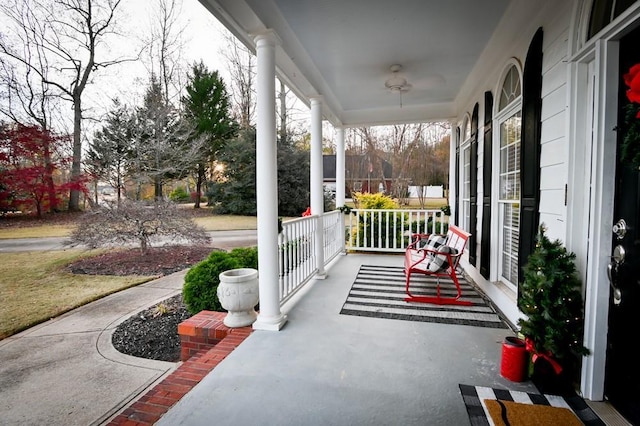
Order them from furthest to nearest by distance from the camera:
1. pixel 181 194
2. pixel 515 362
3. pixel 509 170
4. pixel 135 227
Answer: pixel 181 194, pixel 135 227, pixel 509 170, pixel 515 362

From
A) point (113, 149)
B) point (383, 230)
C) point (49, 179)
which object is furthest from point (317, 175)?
point (113, 149)

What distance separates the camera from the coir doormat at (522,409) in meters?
1.55

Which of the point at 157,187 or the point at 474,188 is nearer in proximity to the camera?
the point at 474,188

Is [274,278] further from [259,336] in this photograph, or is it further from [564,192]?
[564,192]

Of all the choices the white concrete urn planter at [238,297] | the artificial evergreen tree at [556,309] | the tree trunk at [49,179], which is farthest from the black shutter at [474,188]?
the tree trunk at [49,179]

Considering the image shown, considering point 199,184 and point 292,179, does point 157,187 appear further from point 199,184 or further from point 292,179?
point 292,179

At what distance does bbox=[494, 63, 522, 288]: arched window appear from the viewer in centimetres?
296

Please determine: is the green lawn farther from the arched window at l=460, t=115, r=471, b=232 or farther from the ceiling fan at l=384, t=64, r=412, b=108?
the arched window at l=460, t=115, r=471, b=232

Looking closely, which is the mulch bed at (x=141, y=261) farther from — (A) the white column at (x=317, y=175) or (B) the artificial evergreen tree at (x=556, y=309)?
(B) the artificial evergreen tree at (x=556, y=309)

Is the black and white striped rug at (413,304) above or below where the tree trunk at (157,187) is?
below

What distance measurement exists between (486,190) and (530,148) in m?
1.28

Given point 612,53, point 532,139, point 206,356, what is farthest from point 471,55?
point 206,356

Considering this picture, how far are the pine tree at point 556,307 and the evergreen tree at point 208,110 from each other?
470 inches

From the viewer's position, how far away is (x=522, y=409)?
1645 mm
